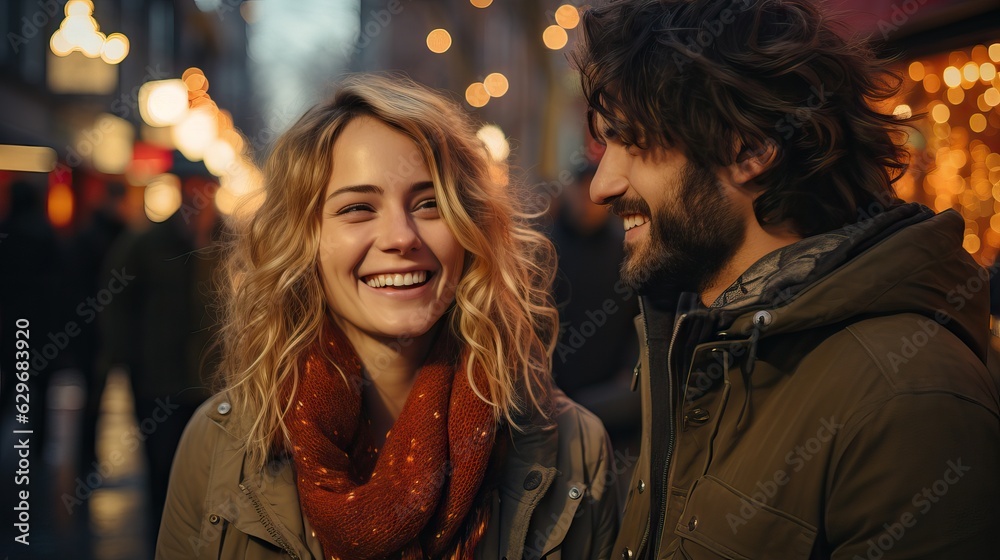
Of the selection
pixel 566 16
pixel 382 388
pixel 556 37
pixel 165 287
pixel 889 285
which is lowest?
pixel 165 287

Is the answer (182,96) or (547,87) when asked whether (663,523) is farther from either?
(547,87)

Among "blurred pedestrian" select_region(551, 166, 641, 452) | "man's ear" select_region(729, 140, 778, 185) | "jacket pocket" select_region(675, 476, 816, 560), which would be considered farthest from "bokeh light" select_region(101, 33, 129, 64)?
"jacket pocket" select_region(675, 476, 816, 560)

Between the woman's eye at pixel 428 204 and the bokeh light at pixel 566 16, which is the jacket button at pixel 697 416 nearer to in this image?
the woman's eye at pixel 428 204

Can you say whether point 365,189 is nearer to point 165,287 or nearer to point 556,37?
point 165,287

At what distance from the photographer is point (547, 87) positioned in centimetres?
2522

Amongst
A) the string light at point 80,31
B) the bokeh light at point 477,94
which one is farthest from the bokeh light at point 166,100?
the bokeh light at point 477,94

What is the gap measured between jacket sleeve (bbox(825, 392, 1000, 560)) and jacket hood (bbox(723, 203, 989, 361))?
0.26 metres

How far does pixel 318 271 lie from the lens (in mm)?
2889

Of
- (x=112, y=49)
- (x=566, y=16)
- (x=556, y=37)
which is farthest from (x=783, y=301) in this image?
(x=556, y=37)

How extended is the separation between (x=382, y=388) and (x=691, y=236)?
122 cm

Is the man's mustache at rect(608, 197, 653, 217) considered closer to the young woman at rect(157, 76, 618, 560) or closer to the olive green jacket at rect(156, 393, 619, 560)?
the young woman at rect(157, 76, 618, 560)

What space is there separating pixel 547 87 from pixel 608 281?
20.9 metres

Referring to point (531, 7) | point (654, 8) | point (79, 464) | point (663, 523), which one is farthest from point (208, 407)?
point (531, 7)

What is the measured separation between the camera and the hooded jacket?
1839mm
